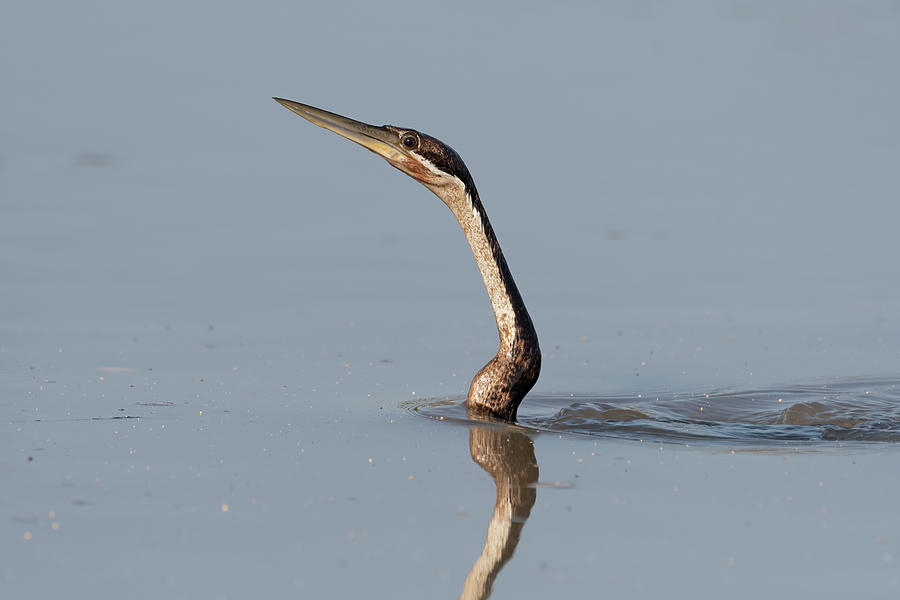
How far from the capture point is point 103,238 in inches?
420

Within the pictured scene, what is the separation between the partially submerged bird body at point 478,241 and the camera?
24.1 feet

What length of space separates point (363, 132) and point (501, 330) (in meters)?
1.21

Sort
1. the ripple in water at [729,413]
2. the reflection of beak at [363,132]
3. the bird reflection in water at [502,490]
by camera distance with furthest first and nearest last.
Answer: the reflection of beak at [363,132] → the ripple in water at [729,413] → the bird reflection in water at [502,490]

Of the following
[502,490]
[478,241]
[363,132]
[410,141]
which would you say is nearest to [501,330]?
[478,241]

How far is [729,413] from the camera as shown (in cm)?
773

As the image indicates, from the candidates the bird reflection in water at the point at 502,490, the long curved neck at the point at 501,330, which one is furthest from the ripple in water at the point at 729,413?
the bird reflection in water at the point at 502,490

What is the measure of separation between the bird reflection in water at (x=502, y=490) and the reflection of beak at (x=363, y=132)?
137 centimetres

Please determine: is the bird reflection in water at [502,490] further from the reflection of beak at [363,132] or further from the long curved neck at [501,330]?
the reflection of beak at [363,132]

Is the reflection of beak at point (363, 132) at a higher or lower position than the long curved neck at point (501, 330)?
higher

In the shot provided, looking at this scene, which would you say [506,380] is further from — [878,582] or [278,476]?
[878,582]

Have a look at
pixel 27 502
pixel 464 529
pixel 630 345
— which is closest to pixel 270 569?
pixel 464 529

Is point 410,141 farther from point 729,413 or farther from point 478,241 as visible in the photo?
point 729,413

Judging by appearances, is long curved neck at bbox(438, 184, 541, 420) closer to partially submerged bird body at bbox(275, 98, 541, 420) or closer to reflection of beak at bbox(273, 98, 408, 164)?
partially submerged bird body at bbox(275, 98, 541, 420)

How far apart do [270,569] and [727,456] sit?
238 cm
